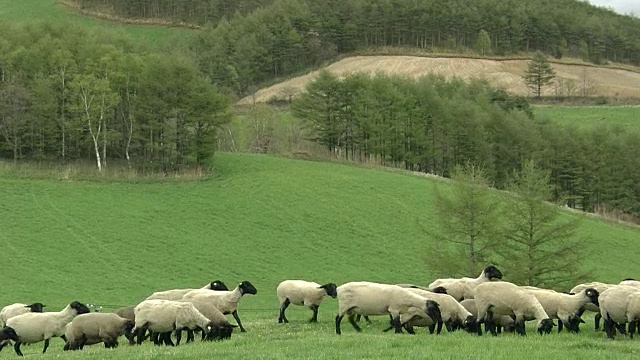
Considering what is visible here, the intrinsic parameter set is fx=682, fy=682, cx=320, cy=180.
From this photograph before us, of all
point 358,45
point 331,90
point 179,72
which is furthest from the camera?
point 358,45


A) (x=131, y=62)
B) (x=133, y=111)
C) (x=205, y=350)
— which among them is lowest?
(x=205, y=350)

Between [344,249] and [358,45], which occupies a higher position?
[358,45]

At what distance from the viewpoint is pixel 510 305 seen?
20.6 metres

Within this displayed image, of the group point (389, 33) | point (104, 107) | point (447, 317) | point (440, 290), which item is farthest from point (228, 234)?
point (389, 33)

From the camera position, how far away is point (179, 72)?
7131 centimetres

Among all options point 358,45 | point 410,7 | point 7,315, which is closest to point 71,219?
point 7,315

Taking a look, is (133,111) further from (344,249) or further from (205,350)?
(205,350)

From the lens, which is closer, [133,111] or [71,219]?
[71,219]

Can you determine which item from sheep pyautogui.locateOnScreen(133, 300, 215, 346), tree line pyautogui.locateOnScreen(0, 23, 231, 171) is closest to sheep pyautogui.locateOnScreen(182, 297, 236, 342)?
sheep pyautogui.locateOnScreen(133, 300, 215, 346)

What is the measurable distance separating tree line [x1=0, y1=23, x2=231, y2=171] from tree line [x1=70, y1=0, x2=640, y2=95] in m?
68.1

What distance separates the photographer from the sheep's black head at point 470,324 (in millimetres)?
20905

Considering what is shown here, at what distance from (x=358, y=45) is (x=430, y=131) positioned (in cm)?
7238

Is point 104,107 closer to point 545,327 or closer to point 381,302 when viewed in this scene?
point 381,302

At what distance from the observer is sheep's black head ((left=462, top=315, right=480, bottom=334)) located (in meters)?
20.9
